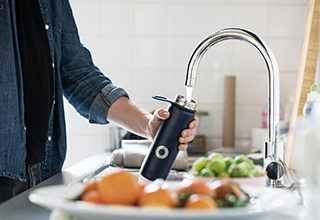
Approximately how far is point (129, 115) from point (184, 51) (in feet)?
2.96

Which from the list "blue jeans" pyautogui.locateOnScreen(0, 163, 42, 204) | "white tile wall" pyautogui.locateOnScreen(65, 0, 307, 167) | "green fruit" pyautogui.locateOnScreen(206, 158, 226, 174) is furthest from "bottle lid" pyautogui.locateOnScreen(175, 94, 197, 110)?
"white tile wall" pyautogui.locateOnScreen(65, 0, 307, 167)

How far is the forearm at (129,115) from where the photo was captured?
3.30ft

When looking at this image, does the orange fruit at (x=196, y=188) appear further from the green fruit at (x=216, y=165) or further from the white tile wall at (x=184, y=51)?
the white tile wall at (x=184, y=51)

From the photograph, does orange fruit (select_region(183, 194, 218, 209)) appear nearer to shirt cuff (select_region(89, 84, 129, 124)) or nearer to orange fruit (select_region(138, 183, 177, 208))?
orange fruit (select_region(138, 183, 177, 208))

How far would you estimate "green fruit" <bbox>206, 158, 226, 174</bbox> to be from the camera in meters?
0.67

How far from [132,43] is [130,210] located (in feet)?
5.17

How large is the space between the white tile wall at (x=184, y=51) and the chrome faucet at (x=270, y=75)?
3.28 feet

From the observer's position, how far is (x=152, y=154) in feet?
2.41

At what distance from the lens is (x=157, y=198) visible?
396mm

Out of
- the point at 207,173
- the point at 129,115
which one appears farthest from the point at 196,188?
the point at 129,115

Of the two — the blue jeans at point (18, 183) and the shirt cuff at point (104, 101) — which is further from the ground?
the shirt cuff at point (104, 101)

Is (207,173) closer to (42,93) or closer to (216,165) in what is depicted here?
(216,165)

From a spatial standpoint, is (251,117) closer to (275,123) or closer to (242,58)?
(242,58)

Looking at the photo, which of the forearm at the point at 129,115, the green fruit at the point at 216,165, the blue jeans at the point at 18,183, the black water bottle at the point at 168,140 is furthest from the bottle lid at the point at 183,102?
the blue jeans at the point at 18,183
